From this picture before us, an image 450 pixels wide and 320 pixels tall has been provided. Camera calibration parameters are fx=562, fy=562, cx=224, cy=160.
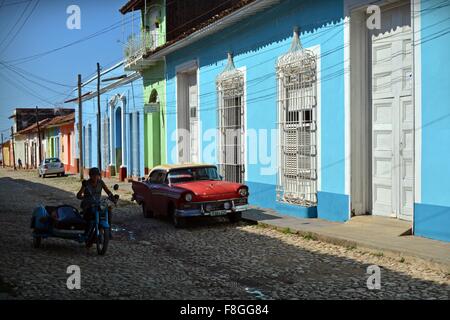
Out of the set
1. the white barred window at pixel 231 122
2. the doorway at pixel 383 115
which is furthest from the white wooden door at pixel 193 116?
the doorway at pixel 383 115

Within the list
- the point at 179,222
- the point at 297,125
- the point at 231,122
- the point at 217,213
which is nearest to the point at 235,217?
the point at 217,213

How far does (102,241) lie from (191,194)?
2.94 metres

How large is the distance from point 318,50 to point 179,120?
9.37 m

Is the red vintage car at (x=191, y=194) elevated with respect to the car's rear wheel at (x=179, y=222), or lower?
elevated

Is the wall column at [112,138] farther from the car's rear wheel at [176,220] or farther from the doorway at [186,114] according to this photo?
the car's rear wheel at [176,220]

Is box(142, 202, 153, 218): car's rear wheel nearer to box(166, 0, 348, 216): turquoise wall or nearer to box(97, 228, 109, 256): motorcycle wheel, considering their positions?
box(166, 0, 348, 216): turquoise wall

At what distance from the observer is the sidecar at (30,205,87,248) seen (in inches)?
336

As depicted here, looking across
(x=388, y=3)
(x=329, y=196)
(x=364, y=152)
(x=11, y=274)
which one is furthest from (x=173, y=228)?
(x=388, y=3)

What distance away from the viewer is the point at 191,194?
10984mm

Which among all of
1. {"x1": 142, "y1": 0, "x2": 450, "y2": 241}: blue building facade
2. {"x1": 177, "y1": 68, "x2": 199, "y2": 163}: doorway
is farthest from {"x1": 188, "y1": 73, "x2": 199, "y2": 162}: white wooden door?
{"x1": 142, "y1": 0, "x2": 450, "y2": 241}: blue building facade

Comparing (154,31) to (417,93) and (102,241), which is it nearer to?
(417,93)

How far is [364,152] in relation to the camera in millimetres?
10875

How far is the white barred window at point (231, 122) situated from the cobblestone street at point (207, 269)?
5169 mm

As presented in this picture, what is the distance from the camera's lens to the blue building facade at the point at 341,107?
345 inches
